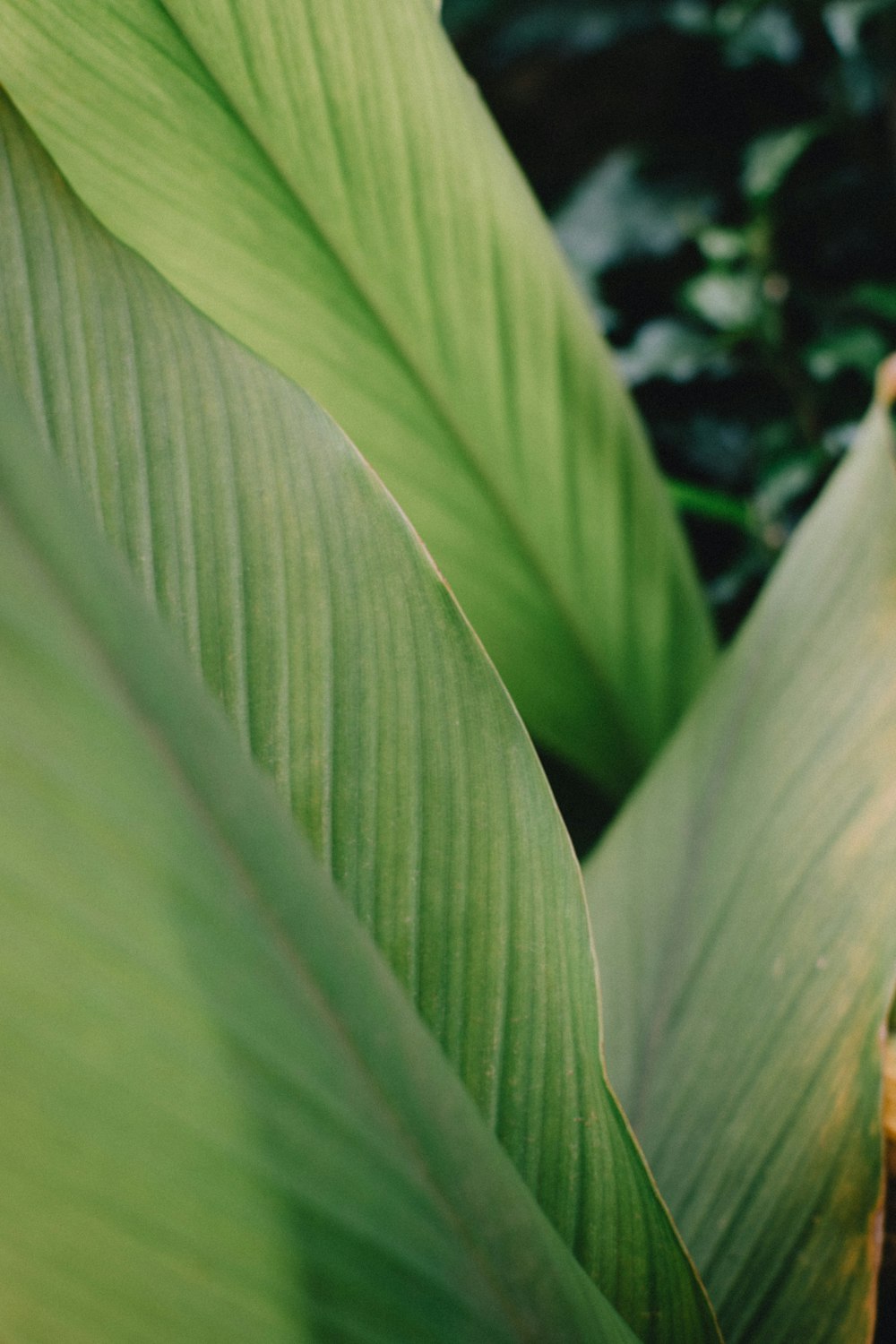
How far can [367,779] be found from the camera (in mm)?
262

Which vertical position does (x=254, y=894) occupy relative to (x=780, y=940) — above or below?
above

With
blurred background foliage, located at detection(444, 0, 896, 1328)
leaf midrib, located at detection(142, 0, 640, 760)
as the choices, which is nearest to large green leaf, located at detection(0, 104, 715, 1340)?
leaf midrib, located at detection(142, 0, 640, 760)

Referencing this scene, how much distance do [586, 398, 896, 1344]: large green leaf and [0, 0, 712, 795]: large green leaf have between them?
89 mm

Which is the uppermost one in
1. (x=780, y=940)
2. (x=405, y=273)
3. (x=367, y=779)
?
(x=405, y=273)

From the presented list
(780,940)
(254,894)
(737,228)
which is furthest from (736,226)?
(254,894)

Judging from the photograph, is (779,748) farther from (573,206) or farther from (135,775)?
(573,206)

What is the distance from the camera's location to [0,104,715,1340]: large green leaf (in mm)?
259

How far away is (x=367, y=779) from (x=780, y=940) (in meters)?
0.19

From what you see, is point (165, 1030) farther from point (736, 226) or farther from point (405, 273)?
point (736, 226)

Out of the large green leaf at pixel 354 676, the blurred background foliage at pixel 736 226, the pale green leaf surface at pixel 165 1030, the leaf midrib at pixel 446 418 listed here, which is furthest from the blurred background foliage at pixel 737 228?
the pale green leaf surface at pixel 165 1030

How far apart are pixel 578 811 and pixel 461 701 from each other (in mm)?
377

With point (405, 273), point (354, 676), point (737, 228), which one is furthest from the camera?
point (737, 228)

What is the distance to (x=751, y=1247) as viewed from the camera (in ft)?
1.06

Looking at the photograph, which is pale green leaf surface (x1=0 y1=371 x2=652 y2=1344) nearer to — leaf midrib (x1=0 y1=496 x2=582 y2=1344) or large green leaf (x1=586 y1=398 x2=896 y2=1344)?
leaf midrib (x1=0 y1=496 x2=582 y2=1344)
